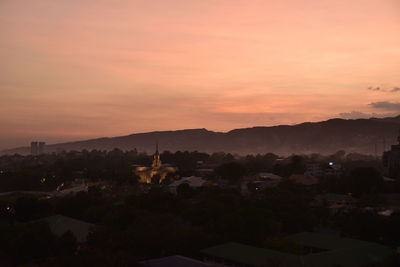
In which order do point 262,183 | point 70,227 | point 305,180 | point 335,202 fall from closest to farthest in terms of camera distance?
1. point 70,227
2. point 335,202
3. point 305,180
4. point 262,183

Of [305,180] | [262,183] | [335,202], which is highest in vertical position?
[305,180]

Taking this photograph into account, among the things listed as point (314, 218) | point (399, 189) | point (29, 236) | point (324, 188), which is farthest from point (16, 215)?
point (399, 189)

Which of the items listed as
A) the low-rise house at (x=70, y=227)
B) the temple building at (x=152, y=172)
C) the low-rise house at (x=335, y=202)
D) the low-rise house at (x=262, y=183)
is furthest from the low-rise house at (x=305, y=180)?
the low-rise house at (x=70, y=227)

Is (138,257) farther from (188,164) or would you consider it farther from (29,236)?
(188,164)

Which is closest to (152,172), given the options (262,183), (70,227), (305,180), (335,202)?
(262,183)

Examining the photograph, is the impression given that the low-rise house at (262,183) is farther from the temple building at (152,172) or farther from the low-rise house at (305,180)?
the temple building at (152,172)

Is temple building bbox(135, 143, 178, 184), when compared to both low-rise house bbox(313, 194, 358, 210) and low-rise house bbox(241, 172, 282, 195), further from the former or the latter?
low-rise house bbox(313, 194, 358, 210)

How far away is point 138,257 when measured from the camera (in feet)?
81.7

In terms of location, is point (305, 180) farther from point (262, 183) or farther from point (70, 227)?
point (70, 227)

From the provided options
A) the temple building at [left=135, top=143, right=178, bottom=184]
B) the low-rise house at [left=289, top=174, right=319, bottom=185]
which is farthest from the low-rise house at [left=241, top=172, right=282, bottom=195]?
the temple building at [left=135, top=143, right=178, bottom=184]

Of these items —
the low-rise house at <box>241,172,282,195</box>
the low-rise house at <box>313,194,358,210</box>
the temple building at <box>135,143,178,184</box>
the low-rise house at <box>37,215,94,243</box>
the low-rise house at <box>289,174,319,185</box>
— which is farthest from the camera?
the temple building at <box>135,143,178,184</box>

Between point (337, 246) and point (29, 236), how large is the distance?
16.7 metres

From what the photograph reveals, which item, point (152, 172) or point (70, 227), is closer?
point (70, 227)

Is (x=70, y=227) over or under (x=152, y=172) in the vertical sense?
under
